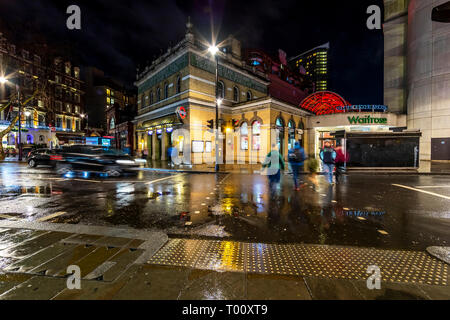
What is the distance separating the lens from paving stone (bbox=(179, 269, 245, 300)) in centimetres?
211

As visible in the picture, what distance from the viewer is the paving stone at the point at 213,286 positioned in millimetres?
2105

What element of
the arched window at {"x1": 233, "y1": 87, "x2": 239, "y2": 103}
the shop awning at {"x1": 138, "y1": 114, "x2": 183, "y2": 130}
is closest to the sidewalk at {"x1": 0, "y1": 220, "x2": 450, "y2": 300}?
the shop awning at {"x1": 138, "y1": 114, "x2": 183, "y2": 130}

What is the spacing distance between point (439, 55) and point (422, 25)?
458 cm

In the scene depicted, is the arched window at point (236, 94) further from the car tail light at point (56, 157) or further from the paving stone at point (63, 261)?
the paving stone at point (63, 261)

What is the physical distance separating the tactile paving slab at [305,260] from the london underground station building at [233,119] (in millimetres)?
11906

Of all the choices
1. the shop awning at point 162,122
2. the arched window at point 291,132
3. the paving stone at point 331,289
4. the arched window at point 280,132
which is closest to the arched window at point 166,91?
the shop awning at point 162,122

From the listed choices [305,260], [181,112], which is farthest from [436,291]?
[181,112]

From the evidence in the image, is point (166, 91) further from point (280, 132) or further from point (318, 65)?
point (318, 65)

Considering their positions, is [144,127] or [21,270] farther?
[144,127]

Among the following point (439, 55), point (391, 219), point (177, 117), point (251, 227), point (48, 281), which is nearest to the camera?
point (48, 281)
